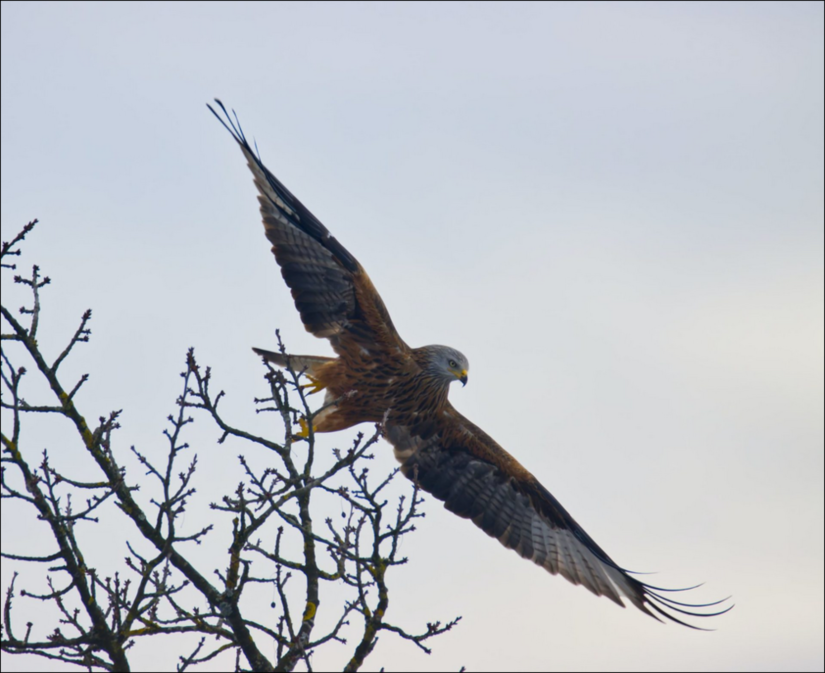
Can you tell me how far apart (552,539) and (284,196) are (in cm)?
521

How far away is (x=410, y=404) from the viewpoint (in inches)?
390

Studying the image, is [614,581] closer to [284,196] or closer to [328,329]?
[328,329]

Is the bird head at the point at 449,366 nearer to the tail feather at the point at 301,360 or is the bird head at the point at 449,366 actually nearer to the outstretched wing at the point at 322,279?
the outstretched wing at the point at 322,279

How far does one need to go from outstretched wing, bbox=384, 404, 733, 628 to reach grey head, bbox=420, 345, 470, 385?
0.70m

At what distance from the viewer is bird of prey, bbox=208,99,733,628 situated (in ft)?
29.6

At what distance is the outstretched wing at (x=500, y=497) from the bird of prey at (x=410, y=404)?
0.01 meters

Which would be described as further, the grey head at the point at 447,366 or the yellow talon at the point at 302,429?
the grey head at the point at 447,366

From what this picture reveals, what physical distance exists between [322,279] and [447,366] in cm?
165

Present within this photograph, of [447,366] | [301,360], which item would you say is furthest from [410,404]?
[301,360]

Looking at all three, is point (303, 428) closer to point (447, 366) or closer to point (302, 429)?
point (302, 429)

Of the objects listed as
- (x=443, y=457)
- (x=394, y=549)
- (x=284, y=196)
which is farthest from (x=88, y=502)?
(x=443, y=457)

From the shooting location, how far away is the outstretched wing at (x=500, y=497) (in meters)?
10.6

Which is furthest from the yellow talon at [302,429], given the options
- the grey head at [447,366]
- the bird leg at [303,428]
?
the grey head at [447,366]

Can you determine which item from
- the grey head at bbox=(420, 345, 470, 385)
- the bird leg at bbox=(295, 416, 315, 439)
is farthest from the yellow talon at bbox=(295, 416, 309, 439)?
the grey head at bbox=(420, 345, 470, 385)
